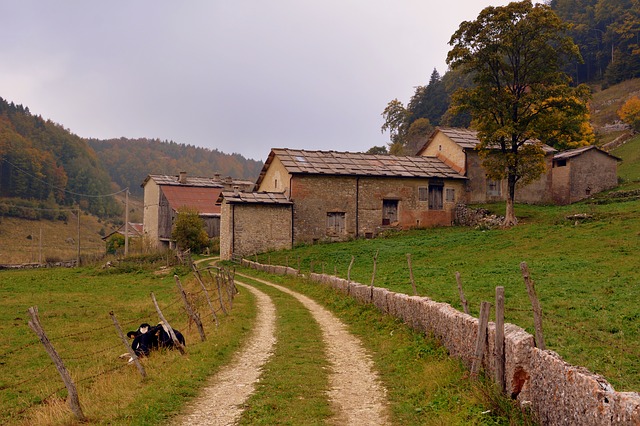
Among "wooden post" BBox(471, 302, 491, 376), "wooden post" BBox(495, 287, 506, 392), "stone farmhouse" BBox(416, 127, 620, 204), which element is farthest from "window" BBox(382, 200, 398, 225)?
"wooden post" BBox(495, 287, 506, 392)

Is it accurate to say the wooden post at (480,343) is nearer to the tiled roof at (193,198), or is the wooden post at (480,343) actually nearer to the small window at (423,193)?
the small window at (423,193)

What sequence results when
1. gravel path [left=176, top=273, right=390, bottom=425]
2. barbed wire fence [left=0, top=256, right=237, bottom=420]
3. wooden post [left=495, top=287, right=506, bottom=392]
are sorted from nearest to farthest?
wooden post [left=495, top=287, right=506, bottom=392], gravel path [left=176, top=273, right=390, bottom=425], barbed wire fence [left=0, top=256, right=237, bottom=420]

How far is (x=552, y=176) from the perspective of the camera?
1890 inches

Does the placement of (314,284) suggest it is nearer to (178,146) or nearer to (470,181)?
(470,181)

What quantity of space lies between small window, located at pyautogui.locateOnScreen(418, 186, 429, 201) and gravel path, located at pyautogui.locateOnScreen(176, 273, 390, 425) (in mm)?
31096

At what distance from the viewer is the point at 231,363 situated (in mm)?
11938

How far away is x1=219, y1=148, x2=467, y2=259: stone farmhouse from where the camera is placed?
41781 millimetres

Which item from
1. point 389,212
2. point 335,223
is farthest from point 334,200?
point 389,212

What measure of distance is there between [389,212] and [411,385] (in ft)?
117

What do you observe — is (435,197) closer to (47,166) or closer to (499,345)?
(499,345)

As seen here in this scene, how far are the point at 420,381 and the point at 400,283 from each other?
12.4 meters

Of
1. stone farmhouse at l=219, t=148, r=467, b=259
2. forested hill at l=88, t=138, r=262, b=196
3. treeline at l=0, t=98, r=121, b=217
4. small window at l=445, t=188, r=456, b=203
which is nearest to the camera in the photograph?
stone farmhouse at l=219, t=148, r=467, b=259

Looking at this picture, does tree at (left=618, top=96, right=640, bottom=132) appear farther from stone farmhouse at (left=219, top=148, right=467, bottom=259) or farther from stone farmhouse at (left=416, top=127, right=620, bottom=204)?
stone farmhouse at (left=219, top=148, right=467, bottom=259)

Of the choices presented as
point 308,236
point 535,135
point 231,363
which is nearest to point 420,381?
point 231,363
